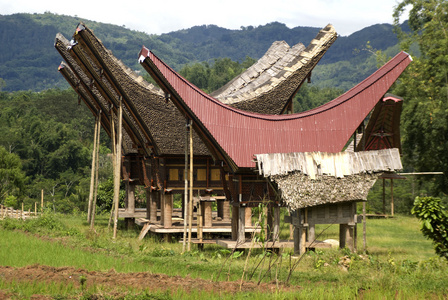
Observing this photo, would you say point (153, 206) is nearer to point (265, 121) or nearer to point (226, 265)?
point (265, 121)

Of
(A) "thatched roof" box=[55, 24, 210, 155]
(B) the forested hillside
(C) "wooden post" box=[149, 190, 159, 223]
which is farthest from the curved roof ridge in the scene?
(B) the forested hillside

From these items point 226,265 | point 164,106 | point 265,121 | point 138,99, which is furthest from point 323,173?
point 138,99

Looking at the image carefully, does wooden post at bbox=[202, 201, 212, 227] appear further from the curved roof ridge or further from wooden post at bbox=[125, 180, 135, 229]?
the curved roof ridge

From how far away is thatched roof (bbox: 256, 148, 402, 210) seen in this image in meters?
15.0

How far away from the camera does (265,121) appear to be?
57.1ft

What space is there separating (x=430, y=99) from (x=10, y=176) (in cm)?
2329

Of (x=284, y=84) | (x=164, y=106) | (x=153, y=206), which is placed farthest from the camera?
(x=153, y=206)

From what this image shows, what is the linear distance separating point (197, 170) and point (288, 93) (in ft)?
12.7

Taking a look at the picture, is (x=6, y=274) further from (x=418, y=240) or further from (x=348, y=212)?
(x=418, y=240)

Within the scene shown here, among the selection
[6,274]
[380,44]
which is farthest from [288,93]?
[380,44]

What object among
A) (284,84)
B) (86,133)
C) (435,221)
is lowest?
(435,221)

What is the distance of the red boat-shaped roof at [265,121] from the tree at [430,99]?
35.1 ft

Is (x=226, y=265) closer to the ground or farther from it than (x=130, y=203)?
closer to the ground

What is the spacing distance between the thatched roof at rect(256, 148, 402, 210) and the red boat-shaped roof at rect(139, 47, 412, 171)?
168 centimetres
